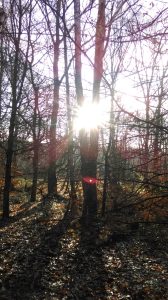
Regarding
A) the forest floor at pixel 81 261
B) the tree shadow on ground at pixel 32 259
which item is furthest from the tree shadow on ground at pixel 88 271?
the tree shadow on ground at pixel 32 259

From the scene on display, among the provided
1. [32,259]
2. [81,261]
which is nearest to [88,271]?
[81,261]

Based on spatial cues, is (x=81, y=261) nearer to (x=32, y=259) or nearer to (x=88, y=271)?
(x=88, y=271)

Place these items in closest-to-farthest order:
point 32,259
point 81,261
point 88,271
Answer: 1. point 88,271
2. point 32,259
3. point 81,261

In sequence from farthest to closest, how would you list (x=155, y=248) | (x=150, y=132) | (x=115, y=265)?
(x=155, y=248) < (x=115, y=265) < (x=150, y=132)

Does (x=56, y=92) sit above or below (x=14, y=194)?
above

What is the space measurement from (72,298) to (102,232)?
4.45 meters

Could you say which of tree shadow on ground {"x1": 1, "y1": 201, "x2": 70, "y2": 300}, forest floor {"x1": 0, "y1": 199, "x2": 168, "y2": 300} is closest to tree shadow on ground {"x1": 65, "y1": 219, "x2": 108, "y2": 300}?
forest floor {"x1": 0, "y1": 199, "x2": 168, "y2": 300}

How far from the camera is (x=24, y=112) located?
20.5 meters

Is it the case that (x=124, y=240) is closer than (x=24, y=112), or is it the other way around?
(x=124, y=240)

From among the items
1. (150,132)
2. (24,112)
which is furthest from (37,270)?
(24,112)

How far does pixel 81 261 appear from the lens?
28.0 feet

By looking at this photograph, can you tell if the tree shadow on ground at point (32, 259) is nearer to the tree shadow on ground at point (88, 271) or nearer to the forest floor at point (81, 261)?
the forest floor at point (81, 261)

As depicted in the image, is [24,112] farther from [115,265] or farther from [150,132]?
[150,132]

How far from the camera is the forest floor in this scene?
6855 millimetres
